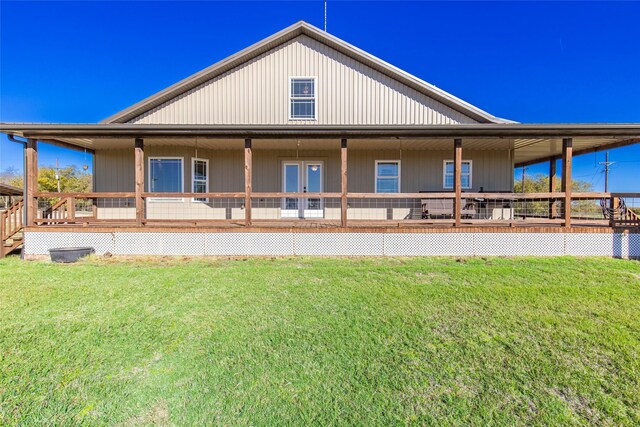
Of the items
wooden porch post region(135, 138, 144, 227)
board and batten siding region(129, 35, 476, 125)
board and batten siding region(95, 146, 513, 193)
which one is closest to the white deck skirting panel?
wooden porch post region(135, 138, 144, 227)

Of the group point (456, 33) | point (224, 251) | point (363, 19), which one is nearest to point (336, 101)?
point (224, 251)

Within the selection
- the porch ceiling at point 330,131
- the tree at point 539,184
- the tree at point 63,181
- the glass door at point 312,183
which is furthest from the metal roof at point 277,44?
the tree at point 63,181

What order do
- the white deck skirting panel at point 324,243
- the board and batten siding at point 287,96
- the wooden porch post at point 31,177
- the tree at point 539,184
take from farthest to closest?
the tree at point 539,184, the board and batten siding at point 287,96, the wooden porch post at point 31,177, the white deck skirting panel at point 324,243

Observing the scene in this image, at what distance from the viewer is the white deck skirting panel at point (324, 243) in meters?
7.04

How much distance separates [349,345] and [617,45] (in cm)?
3642

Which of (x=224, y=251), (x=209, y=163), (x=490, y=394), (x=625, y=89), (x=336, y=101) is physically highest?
(x=625, y=89)

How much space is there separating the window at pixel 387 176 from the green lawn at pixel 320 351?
520 cm

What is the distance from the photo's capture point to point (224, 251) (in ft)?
23.5

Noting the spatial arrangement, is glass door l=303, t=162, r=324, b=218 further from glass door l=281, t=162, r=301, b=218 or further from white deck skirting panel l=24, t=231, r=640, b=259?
white deck skirting panel l=24, t=231, r=640, b=259

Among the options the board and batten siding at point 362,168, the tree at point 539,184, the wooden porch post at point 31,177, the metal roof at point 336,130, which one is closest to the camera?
the metal roof at point 336,130

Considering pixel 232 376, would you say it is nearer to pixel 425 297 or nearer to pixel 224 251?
pixel 425 297

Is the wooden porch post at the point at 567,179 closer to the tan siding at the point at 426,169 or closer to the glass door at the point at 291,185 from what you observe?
the tan siding at the point at 426,169

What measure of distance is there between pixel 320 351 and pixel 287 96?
814cm

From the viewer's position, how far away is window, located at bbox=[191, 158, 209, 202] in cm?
981
